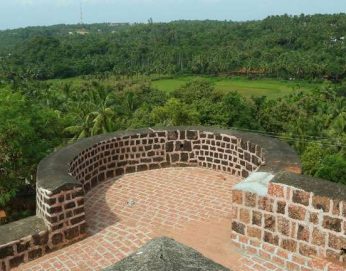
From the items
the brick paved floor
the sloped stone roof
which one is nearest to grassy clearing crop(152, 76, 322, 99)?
the brick paved floor

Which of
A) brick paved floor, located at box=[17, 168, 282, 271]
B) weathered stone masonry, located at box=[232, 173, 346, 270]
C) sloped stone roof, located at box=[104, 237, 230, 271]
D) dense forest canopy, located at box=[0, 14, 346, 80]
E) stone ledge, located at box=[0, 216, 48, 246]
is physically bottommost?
dense forest canopy, located at box=[0, 14, 346, 80]

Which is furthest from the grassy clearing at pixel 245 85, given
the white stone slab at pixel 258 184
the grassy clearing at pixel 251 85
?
the white stone slab at pixel 258 184

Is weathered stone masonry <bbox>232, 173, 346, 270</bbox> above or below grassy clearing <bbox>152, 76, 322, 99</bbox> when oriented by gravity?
above

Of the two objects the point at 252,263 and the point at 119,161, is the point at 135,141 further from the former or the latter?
the point at 252,263

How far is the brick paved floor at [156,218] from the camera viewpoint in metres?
5.02

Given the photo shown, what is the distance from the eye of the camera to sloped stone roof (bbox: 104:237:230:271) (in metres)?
1.90

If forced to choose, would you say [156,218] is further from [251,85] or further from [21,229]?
[251,85]

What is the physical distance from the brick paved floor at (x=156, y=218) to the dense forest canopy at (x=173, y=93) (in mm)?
6517

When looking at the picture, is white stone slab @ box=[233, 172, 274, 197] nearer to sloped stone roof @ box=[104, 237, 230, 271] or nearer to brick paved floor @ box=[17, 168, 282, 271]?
brick paved floor @ box=[17, 168, 282, 271]

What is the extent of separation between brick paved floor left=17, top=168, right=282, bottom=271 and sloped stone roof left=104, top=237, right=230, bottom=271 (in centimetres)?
284

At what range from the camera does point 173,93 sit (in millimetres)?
48438

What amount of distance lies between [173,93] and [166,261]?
1842 inches

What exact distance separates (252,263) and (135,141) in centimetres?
387

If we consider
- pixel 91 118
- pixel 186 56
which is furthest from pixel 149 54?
pixel 91 118
